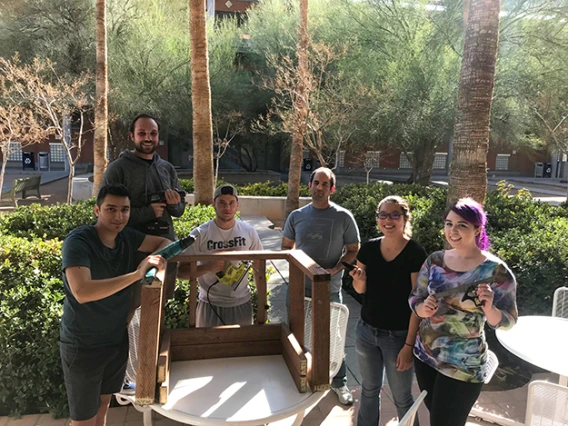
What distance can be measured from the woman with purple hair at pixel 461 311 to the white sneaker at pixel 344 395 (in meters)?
1.14

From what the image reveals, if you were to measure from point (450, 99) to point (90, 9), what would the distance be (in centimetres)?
1227

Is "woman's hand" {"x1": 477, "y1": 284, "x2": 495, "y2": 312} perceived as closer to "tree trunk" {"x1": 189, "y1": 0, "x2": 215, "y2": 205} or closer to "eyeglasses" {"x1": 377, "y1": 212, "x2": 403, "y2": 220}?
"eyeglasses" {"x1": 377, "y1": 212, "x2": 403, "y2": 220}

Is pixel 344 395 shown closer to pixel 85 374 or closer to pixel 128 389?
pixel 128 389

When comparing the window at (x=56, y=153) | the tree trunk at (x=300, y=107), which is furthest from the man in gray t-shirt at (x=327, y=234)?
the window at (x=56, y=153)

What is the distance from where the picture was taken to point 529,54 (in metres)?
11.8

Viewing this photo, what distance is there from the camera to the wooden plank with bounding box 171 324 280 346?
2270mm

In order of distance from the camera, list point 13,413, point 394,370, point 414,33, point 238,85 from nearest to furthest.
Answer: point 394,370, point 13,413, point 414,33, point 238,85

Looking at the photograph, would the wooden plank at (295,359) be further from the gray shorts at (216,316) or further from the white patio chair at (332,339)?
the gray shorts at (216,316)

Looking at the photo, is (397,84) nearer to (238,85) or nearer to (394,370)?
(238,85)

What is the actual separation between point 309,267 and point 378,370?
1060 millimetres

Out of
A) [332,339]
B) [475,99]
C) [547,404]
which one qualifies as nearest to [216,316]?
[332,339]

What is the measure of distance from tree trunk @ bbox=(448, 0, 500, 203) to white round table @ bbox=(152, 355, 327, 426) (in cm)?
301

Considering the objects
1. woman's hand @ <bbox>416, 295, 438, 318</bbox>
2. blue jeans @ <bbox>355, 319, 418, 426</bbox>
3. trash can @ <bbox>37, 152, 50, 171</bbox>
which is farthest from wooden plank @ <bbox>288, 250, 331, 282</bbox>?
trash can @ <bbox>37, 152, 50, 171</bbox>

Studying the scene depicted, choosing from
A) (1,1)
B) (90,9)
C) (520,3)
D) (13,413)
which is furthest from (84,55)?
(13,413)
